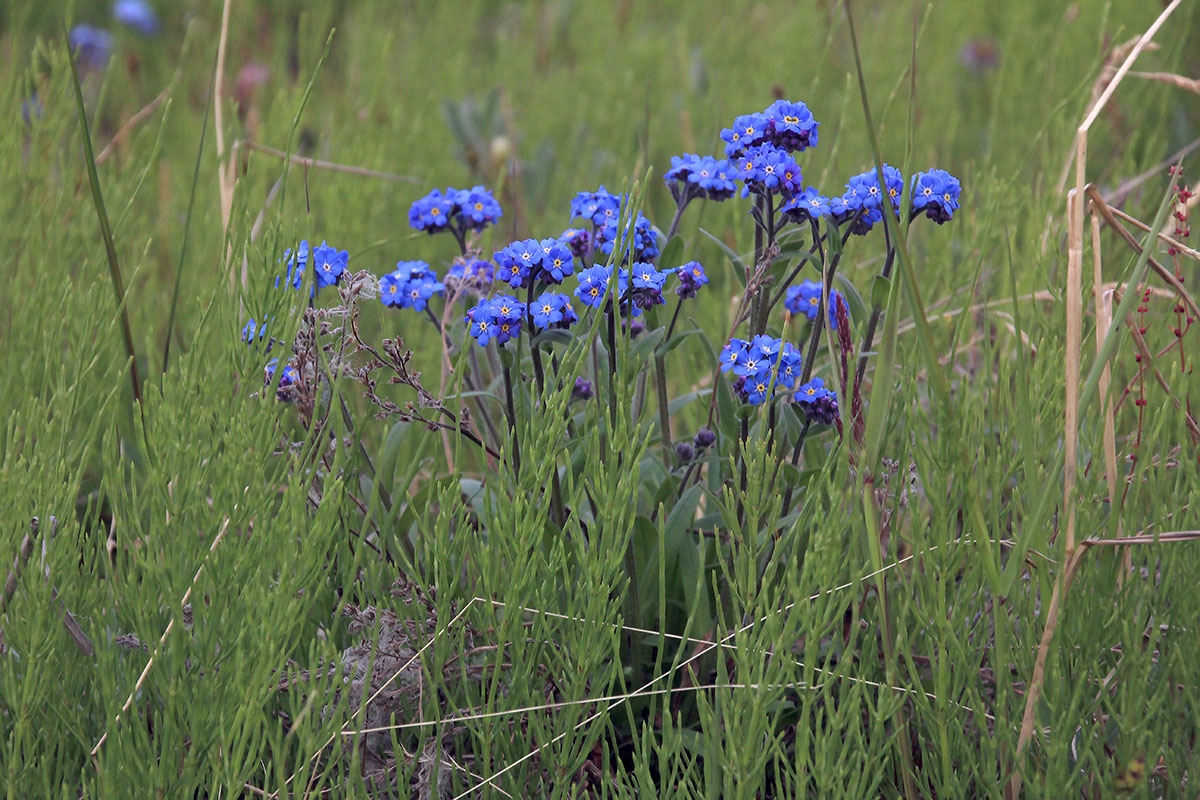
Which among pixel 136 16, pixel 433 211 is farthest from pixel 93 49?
pixel 433 211

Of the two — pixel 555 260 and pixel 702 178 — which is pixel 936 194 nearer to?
pixel 702 178

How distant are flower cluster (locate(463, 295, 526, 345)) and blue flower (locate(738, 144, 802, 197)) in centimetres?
37

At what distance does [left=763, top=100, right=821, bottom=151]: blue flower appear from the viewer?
145 cm

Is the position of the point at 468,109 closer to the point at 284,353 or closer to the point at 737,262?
the point at 737,262

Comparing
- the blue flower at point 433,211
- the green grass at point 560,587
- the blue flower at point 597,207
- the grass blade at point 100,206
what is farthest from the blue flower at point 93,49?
the blue flower at point 597,207

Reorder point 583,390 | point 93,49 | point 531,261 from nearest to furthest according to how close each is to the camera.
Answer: point 531,261
point 583,390
point 93,49

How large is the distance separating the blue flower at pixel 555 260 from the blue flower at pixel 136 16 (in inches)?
156

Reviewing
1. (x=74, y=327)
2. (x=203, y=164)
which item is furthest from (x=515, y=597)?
(x=203, y=164)

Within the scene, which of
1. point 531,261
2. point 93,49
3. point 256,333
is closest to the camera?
point 256,333

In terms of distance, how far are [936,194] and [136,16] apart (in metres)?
4.24

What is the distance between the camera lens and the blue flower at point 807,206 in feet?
4.50

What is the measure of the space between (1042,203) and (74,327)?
1.87m

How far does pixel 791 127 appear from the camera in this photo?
145 cm

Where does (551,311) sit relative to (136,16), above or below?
below
